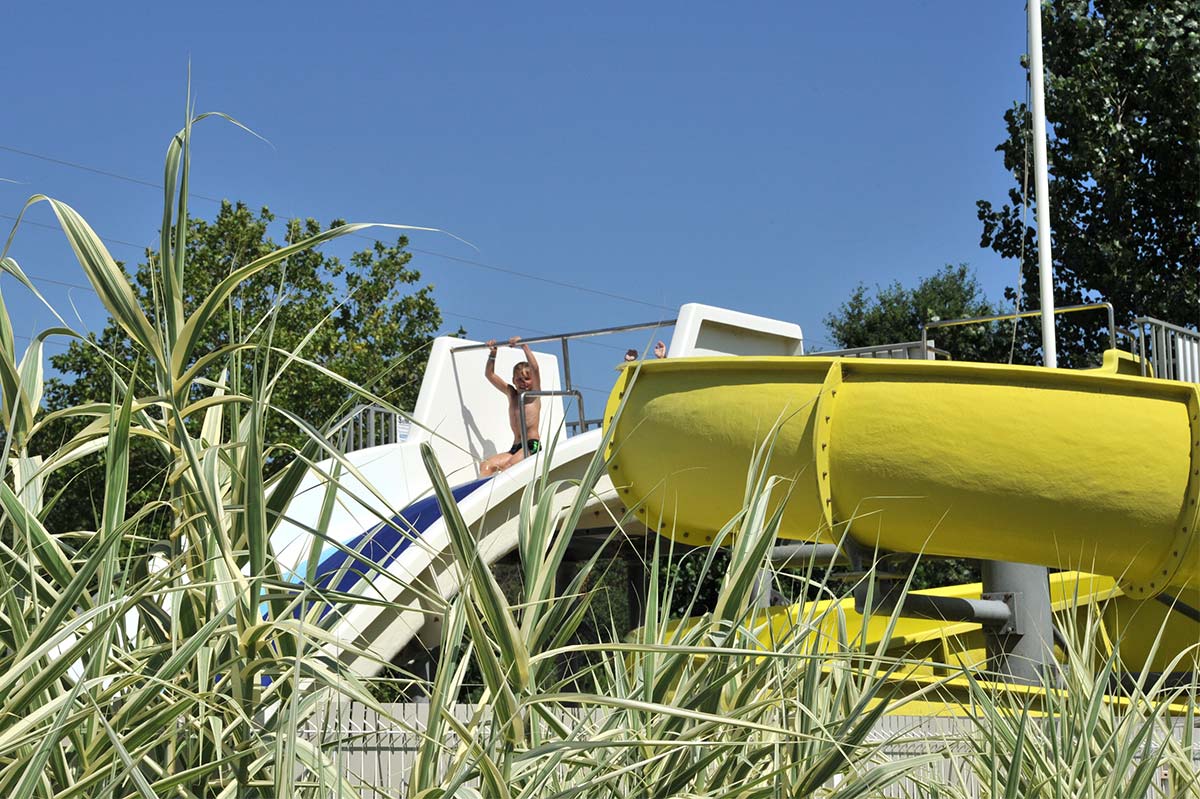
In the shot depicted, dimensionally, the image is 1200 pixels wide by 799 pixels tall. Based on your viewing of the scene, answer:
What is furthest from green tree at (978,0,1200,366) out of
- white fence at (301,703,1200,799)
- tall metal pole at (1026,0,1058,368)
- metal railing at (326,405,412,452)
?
white fence at (301,703,1200,799)

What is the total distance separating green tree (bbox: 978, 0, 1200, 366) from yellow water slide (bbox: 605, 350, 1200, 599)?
542 inches

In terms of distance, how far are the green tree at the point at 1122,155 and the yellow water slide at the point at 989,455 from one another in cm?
1377

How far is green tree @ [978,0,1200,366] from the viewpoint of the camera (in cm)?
2044

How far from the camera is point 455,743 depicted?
3326mm

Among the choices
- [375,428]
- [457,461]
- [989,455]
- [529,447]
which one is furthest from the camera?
[375,428]

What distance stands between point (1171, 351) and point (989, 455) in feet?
10.9

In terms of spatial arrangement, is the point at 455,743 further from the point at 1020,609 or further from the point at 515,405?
the point at 515,405

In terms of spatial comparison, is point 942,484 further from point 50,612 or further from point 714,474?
point 50,612

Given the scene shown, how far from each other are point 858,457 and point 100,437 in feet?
17.1

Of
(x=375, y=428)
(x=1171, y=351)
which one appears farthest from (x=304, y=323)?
(x=1171, y=351)

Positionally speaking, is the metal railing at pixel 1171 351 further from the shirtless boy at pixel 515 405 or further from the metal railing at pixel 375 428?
the metal railing at pixel 375 428

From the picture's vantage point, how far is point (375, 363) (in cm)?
2872

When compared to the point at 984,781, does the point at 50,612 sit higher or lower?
higher

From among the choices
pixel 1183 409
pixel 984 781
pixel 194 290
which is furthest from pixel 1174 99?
pixel 984 781
